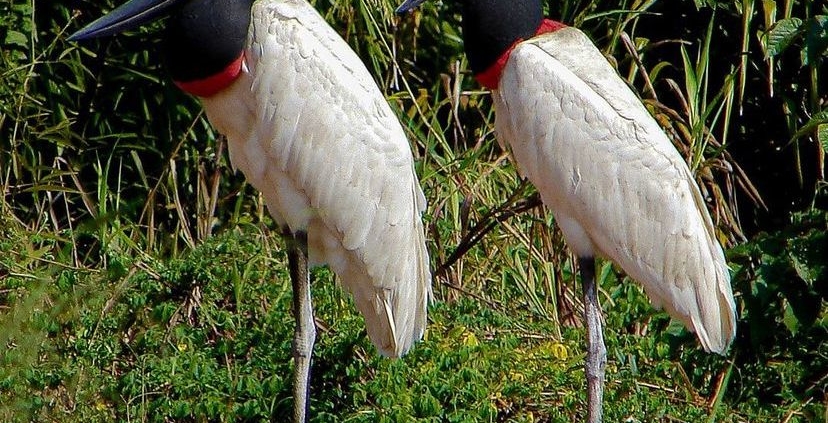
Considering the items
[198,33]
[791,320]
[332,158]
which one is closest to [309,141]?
[332,158]

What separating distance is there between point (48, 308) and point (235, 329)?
1.84 ft

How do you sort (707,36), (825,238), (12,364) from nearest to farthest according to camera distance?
(12,364)
(825,238)
(707,36)

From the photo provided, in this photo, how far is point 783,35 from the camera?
14.8 feet

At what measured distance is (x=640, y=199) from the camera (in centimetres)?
433

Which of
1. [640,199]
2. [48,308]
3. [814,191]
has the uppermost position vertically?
[640,199]

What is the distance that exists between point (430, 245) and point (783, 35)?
4.63ft

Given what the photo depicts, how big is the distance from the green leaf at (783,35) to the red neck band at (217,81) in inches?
59.9

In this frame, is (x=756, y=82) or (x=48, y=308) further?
(x=756, y=82)

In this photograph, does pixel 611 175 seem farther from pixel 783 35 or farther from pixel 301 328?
pixel 301 328

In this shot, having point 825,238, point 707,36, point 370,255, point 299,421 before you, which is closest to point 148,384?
point 299,421

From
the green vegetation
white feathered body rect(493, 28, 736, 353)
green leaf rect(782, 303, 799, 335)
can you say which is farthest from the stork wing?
green leaf rect(782, 303, 799, 335)

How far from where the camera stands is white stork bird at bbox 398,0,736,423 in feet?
13.9

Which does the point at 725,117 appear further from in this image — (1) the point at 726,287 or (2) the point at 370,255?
(2) the point at 370,255

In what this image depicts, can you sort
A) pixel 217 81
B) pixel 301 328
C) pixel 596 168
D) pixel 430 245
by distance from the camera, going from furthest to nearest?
pixel 430 245 → pixel 301 328 → pixel 596 168 → pixel 217 81
